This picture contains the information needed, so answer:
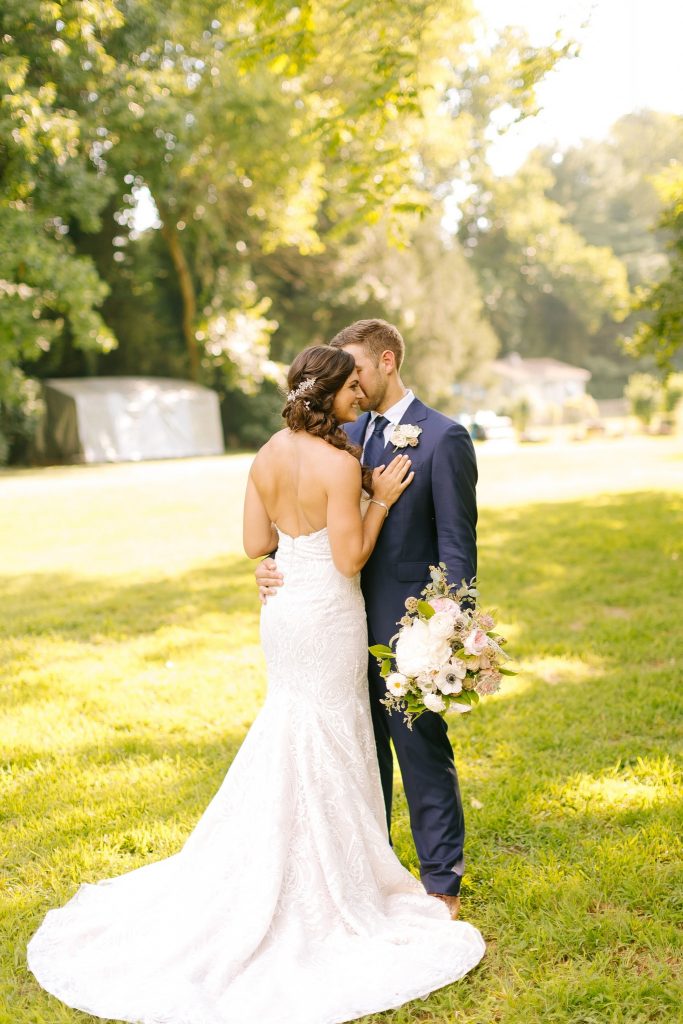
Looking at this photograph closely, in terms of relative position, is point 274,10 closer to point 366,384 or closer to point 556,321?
point 366,384

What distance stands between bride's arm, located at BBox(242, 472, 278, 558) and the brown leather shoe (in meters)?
1.53

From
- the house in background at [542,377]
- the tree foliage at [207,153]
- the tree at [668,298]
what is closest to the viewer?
the tree foliage at [207,153]

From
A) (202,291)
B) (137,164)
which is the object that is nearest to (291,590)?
(137,164)

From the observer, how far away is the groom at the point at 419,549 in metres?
3.46

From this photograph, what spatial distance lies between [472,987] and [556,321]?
68.9 meters

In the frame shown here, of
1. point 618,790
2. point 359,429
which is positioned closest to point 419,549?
point 359,429

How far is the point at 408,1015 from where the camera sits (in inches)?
118

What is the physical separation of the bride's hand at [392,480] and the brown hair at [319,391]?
0.13 m

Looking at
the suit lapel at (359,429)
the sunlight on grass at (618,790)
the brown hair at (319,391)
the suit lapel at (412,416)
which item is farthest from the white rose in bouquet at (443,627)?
the sunlight on grass at (618,790)

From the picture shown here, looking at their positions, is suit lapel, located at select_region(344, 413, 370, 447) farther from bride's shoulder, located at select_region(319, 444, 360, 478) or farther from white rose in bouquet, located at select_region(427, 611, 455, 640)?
white rose in bouquet, located at select_region(427, 611, 455, 640)

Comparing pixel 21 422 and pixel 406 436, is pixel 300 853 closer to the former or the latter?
pixel 406 436

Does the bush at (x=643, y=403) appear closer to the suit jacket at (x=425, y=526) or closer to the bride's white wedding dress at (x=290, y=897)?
the suit jacket at (x=425, y=526)

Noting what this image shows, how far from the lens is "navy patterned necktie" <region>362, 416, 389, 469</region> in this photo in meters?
3.69

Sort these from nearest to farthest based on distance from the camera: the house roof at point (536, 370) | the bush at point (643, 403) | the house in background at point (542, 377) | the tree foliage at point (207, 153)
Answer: the tree foliage at point (207, 153)
the bush at point (643, 403)
the house in background at point (542, 377)
the house roof at point (536, 370)
